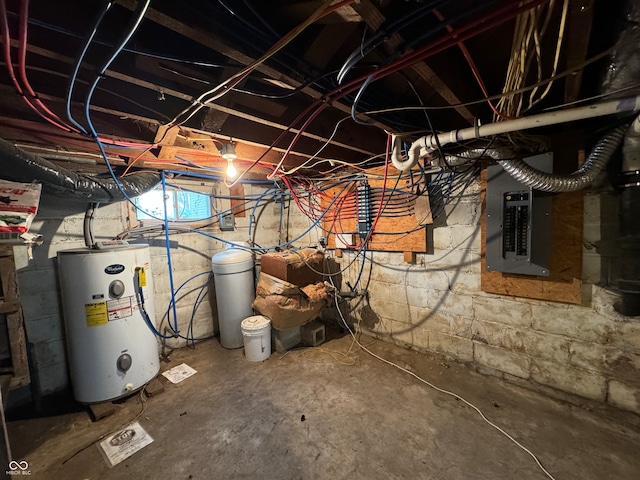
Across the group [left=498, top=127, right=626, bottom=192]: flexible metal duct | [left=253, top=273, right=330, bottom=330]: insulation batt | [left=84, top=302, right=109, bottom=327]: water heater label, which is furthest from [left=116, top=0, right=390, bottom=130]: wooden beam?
[left=84, top=302, right=109, bottom=327]: water heater label

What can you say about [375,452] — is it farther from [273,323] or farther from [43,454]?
[43,454]

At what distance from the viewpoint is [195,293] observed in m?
2.83

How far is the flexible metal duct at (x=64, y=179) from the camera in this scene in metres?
1.35

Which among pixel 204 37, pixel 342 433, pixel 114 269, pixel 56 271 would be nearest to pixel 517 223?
pixel 342 433

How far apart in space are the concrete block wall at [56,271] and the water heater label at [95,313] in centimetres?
55

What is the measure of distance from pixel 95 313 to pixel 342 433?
1900mm

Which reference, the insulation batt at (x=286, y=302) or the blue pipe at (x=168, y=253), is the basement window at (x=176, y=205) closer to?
the blue pipe at (x=168, y=253)

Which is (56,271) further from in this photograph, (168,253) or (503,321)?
(503,321)

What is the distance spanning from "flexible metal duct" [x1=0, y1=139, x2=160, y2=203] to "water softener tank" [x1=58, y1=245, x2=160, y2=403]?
42 centimetres

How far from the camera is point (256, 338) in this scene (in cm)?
236

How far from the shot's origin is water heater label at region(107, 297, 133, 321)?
72.3 inches

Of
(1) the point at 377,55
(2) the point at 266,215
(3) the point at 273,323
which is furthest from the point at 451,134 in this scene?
(2) the point at 266,215
